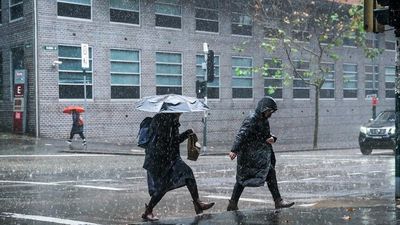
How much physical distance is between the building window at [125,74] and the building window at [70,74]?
207 cm

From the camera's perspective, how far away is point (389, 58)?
162ft

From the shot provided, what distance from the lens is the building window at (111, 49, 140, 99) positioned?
30656 millimetres

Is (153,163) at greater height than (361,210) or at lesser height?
greater

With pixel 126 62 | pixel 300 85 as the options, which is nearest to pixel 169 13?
pixel 126 62

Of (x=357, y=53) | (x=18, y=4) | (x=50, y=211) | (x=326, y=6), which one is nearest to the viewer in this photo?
(x=50, y=211)

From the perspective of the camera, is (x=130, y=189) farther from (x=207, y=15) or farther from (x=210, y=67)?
(x=207, y=15)

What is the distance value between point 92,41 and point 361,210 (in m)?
22.5

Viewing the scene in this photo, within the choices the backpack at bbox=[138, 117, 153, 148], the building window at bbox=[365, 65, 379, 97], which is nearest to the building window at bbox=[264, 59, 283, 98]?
the building window at bbox=[365, 65, 379, 97]

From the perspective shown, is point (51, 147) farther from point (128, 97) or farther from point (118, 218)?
point (118, 218)

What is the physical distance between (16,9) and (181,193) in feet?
66.9

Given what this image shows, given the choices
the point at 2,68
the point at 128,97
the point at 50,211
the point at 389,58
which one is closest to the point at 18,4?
the point at 2,68

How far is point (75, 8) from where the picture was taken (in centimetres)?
2895

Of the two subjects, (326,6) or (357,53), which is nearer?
(326,6)

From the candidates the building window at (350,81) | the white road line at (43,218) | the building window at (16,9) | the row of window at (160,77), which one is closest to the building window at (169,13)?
the row of window at (160,77)
